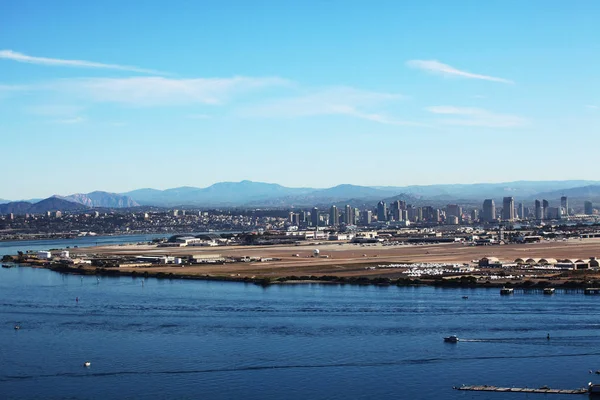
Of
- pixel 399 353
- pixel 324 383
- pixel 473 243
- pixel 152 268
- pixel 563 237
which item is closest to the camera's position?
pixel 324 383

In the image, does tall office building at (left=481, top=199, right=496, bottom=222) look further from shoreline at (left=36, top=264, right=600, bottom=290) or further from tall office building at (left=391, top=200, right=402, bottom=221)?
shoreline at (left=36, top=264, right=600, bottom=290)

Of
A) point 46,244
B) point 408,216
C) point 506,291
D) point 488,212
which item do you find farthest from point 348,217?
point 506,291

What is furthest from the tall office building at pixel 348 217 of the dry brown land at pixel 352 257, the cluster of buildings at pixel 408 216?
the dry brown land at pixel 352 257

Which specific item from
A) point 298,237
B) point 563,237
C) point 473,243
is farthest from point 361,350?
point 298,237

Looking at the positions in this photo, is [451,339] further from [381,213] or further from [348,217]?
[381,213]

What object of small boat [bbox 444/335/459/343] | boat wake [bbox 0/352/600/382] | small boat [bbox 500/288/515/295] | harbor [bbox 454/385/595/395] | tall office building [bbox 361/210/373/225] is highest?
tall office building [bbox 361/210/373/225]

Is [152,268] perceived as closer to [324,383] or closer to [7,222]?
[324,383]

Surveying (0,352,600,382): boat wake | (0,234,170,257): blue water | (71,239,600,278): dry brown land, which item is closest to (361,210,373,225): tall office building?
(0,234,170,257): blue water

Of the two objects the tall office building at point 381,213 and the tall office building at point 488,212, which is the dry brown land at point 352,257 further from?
the tall office building at point 381,213

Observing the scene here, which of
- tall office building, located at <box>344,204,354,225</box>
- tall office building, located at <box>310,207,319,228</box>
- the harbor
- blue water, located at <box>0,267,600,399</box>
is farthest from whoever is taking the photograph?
tall office building, located at <box>344,204,354,225</box>
